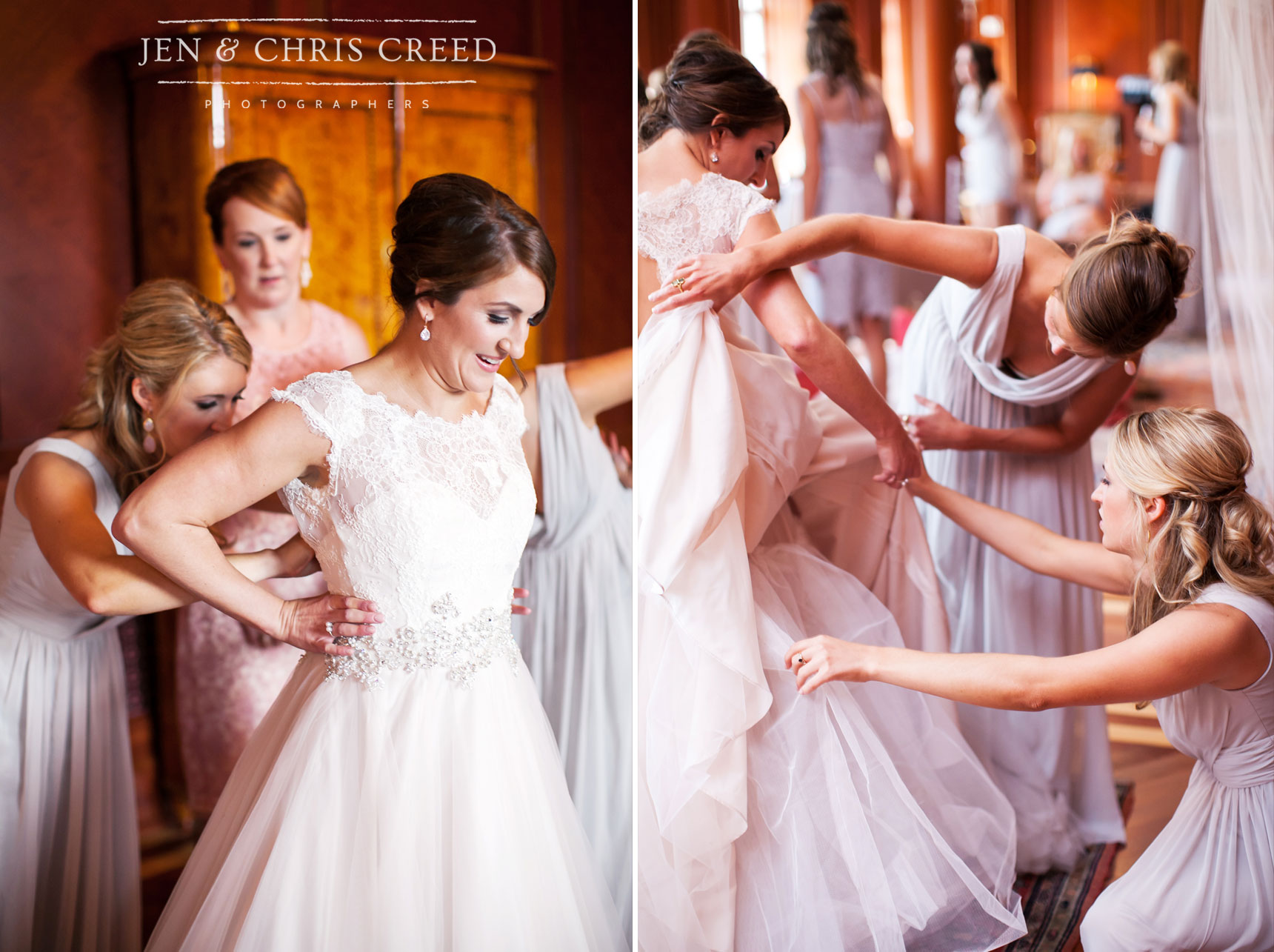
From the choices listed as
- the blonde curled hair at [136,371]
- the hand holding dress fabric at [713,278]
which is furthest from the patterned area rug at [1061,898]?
the blonde curled hair at [136,371]

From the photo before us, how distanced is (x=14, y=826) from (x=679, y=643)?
1.36 meters

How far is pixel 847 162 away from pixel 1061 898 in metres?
2.74

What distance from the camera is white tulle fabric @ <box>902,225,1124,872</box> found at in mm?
2520

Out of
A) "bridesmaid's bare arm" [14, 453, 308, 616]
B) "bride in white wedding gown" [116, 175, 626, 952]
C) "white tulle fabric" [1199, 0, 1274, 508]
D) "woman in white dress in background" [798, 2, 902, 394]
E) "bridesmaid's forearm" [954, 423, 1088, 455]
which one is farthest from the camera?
"woman in white dress in background" [798, 2, 902, 394]

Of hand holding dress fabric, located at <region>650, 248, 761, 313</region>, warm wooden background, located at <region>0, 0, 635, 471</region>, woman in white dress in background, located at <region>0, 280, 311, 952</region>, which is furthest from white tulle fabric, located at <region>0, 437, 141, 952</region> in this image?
hand holding dress fabric, located at <region>650, 248, 761, 313</region>

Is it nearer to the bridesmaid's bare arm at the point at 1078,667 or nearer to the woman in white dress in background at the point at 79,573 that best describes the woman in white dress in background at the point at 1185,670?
the bridesmaid's bare arm at the point at 1078,667

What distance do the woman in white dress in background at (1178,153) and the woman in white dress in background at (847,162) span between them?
7.68ft

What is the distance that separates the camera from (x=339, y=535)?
1.74m

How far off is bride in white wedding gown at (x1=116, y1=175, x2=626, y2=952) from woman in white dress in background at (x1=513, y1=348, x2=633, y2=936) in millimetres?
266

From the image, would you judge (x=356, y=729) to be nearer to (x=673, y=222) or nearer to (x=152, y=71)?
(x=673, y=222)

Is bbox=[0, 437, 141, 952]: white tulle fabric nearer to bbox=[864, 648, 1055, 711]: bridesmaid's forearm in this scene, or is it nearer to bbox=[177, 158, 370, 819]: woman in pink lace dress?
bbox=[177, 158, 370, 819]: woman in pink lace dress

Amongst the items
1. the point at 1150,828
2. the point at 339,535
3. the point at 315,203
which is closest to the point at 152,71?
the point at 315,203

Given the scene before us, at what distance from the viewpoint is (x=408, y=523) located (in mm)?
1732

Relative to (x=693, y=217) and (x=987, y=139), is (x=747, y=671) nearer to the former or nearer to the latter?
(x=693, y=217)
